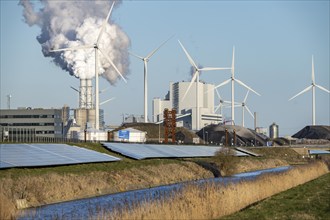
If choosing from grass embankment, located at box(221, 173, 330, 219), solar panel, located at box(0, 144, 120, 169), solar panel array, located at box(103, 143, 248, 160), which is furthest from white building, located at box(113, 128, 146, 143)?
→ grass embankment, located at box(221, 173, 330, 219)

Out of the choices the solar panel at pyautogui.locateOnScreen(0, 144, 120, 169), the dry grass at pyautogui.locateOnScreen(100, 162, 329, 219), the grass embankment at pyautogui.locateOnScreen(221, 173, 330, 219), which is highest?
the solar panel at pyautogui.locateOnScreen(0, 144, 120, 169)

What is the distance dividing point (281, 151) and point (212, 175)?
9754 centimetres

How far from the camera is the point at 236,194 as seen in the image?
127 ft

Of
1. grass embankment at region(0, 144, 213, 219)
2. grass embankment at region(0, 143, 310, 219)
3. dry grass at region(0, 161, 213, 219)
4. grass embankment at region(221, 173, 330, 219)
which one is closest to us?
grass embankment at region(221, 173, 330, 219)

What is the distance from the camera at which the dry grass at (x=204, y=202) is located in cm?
2870

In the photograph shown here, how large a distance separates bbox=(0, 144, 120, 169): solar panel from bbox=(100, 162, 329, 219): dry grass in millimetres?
28320

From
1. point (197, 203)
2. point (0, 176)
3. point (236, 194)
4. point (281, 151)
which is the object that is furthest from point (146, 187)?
point (281, 151)

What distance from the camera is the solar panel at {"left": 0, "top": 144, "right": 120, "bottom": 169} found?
6698cm

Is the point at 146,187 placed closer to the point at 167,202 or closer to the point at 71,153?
the point at 71,153

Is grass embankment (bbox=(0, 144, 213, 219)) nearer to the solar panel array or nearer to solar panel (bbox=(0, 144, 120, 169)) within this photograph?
solar panel (bbox=(0, 144, 120, 169))

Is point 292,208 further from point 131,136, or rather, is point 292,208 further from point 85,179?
point 131,136

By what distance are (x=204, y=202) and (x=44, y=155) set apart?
4594 cm

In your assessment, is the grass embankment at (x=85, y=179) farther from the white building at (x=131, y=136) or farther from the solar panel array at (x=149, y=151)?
the white building at (x=131, y=136)

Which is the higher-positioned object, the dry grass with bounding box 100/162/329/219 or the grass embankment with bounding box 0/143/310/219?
the dry grass with bounding box 100/162/329/219
